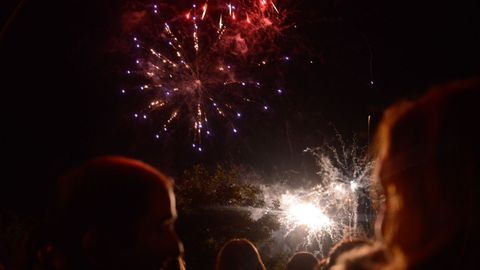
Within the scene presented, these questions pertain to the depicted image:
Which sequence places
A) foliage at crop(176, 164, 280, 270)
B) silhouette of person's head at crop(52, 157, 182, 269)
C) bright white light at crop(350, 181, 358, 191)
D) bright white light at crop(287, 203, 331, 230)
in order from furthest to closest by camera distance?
bright white light at crop(287, 203, 331, 230) < bright white light at crop(350, 181, 358, 191) < foliage at crop(176, 164, 280, 270) < silhouette of person's head at crop(52, 157, 182, 269)

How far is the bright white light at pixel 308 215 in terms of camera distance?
1167 inches

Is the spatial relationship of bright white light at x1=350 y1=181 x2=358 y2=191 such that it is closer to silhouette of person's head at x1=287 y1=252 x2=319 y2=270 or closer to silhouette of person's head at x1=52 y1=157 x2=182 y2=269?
silhouette of person's head at x1=287 y1=252 x2=319 y2=270

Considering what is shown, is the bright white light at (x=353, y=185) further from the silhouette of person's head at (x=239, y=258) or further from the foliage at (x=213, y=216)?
the silhouette of person's head at (x=239, y=258)

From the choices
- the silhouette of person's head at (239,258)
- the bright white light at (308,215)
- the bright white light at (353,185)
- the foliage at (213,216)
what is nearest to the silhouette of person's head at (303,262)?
the silhouette of person's head at (239,258)

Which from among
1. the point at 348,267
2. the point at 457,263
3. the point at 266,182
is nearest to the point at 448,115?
the point at 457,263

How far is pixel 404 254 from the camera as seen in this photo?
1263 mm

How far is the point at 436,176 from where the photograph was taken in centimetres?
126

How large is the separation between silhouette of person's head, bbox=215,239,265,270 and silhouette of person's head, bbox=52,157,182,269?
501cm

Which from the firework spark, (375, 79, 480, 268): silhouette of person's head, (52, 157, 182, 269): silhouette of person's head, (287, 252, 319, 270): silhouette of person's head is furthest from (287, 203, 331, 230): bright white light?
(375, 79, 480, 268): silhouette of person's head

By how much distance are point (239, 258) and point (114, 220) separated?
17.2 ft

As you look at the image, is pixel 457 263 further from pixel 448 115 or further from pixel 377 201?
pixel 377 201

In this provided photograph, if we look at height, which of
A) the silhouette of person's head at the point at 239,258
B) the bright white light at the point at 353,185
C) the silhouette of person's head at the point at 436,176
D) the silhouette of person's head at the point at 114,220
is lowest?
the bright white light at the point at 353,185

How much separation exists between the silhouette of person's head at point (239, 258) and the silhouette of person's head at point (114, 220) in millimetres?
5015

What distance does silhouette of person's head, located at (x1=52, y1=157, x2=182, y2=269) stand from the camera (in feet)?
5.95
